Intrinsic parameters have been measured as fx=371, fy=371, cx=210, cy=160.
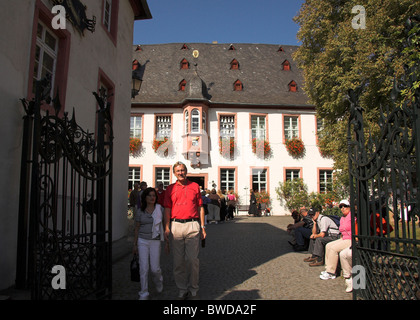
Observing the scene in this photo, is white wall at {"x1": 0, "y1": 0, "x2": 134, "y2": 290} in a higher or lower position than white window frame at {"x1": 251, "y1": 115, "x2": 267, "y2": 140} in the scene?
lower

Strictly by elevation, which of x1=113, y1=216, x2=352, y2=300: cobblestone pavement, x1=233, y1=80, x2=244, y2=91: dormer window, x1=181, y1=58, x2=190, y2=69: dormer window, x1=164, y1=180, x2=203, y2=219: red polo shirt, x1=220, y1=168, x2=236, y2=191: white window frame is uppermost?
x1=181, y1=58, x2=190, y2=69: dormer window

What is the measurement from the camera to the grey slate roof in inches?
979

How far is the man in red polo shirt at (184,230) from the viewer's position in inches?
192

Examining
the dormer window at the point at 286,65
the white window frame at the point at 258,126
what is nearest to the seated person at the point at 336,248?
the white window frame at the point at 258,126

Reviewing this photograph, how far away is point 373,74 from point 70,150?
41.3 ft

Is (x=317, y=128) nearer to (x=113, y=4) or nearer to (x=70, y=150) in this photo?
(x=113, y=4)

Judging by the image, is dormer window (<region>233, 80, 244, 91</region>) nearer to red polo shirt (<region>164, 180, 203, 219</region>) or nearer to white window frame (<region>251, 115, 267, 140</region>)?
white window frame (<region>251, 115, 267, 140</region>)

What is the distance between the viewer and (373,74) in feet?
45.3

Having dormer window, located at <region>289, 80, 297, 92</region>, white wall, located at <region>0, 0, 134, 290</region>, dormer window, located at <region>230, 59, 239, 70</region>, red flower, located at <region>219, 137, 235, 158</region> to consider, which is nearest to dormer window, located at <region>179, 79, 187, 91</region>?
dormer window, located at <region>230, 59, 239, 70</region>

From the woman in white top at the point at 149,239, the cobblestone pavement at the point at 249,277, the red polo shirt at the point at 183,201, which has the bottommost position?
the cobblestone pavement at the point at 249,277

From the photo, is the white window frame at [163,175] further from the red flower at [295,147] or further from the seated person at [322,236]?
→ the seated person at [322,236]

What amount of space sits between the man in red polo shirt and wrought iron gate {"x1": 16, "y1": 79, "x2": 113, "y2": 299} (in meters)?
0.84

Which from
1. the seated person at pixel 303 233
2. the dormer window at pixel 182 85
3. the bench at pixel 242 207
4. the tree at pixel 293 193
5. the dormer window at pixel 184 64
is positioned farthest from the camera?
the dormer window at pixel 184 64

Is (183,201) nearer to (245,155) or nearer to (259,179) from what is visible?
(245,155)
